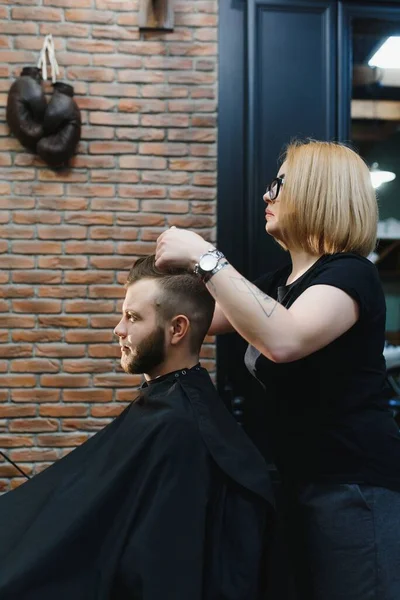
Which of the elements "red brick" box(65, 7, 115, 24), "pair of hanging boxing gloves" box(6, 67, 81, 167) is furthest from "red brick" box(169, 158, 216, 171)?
"red brick" box(65, 7, 115, 24)

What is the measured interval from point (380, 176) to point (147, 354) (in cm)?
238

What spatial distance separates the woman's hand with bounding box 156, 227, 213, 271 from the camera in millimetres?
1353

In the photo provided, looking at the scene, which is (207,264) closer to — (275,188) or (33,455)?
(275,188)

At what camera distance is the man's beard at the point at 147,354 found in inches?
60.8

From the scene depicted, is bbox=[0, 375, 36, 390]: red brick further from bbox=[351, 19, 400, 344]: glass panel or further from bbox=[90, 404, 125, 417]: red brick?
bbox=[351, 19, 400, 344]: glass panel

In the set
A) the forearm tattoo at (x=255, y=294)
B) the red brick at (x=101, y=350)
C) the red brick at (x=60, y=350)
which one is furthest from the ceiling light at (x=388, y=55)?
the forearm tattoo at (x=255, y=294)

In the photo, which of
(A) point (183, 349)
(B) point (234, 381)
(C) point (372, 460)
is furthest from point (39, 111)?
(C) point (372, 460)

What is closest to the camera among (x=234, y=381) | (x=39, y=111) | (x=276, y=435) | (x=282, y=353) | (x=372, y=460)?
(x=282, y=353)

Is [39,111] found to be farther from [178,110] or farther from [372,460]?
[372,460]

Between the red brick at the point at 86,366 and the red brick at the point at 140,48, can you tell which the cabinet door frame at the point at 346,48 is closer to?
the red brick at the point at 140,48

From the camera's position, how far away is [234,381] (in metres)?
3.24

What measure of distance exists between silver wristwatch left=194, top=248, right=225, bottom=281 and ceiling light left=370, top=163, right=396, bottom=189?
239 cm

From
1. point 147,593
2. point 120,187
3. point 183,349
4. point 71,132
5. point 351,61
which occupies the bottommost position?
point 147,593

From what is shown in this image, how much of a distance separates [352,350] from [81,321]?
203 centimetres
